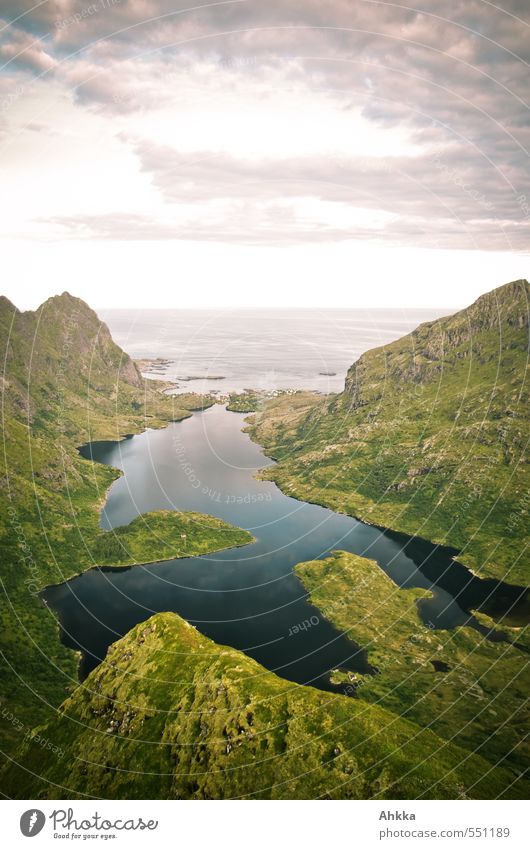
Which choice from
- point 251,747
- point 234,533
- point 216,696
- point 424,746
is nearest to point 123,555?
point 234,533

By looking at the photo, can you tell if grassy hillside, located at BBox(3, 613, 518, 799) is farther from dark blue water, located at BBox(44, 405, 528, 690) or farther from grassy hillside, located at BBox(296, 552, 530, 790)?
dark blue water, located at BBox(44, 405, 528, 690)

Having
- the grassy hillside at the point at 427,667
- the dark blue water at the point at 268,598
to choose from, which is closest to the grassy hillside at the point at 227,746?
the grassy hillside at the point at 427,667

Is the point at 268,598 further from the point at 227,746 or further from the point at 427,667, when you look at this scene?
the point at 227,746

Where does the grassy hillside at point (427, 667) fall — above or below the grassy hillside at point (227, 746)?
below

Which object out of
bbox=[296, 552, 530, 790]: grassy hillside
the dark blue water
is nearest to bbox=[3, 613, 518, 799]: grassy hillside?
bbox=[296, 552, 530, 790]: grassy hillside

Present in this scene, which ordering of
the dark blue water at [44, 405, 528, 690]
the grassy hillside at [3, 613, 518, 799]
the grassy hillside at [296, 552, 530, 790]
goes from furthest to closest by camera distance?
the dark blue water at [44, 405, 528, 690], the grassy hillside at [296, 552, 530, 790], the grassy hillside at [3, 613, 518, 799]

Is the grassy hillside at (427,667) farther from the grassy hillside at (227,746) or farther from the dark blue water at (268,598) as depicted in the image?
the grassy hillside at (227,746)
